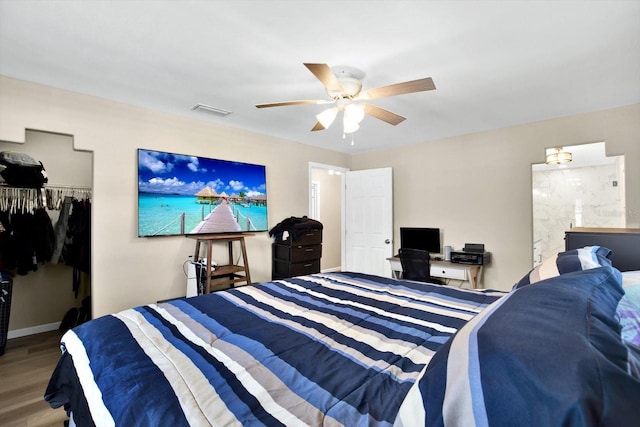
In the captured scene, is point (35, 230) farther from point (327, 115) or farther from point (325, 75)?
point (325, 75)

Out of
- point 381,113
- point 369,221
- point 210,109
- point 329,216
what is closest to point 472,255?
point 369,221

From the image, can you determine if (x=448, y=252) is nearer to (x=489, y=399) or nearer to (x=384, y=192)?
(x=384, y=192)

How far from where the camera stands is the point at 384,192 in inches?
186

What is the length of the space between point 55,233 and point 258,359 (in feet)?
11.2

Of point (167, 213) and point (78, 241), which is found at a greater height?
point (167, 213)

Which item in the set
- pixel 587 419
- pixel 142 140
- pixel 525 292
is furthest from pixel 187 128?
pixel 587 419

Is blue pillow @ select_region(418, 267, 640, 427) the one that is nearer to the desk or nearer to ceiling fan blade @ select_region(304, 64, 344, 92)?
ceiling fan blade @ select_region(304, 64, 344, 92)

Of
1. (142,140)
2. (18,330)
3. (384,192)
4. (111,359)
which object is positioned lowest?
(18,330)

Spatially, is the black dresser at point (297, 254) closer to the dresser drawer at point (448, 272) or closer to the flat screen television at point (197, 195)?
the flat screen television at point (197, 195)

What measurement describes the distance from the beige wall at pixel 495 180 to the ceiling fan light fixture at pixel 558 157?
0.07 meters

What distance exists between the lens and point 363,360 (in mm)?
1066

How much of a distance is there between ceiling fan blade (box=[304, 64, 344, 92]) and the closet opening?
2569mm

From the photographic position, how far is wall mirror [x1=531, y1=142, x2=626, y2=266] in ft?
9.99

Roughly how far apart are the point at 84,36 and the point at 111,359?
1965 millimetres
